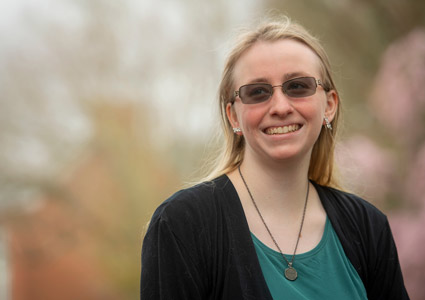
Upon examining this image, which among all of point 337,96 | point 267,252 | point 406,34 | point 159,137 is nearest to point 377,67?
point 406,34

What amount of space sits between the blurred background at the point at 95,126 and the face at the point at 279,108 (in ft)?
21.9

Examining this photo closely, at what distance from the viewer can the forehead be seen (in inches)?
71.9

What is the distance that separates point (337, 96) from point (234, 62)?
0.45 m

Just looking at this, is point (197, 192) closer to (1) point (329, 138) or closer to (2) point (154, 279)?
(2) point (154, 279)

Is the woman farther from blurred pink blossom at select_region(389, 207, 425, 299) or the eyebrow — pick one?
blurred pink blossom at select_region(389, 207, 425, 299)

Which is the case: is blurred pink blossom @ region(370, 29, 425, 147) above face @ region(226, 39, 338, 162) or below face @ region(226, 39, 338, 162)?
above

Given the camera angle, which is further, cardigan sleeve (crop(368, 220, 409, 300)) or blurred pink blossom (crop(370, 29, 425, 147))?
blurred pink blossom (crop(370, 29, 425, 147))

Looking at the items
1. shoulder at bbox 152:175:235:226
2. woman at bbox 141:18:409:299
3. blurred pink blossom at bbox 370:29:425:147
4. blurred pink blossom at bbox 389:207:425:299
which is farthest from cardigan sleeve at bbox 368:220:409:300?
blurred pink blossom at bbox 370:29:425:147

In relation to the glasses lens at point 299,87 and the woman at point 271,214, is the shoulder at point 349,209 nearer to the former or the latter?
the woman at point 271,214

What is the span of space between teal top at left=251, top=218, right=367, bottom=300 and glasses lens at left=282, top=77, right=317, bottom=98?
527 millimetres

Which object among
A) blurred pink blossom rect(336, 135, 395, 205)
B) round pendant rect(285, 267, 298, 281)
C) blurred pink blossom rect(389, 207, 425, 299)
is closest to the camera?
round pendant rect(285, 267, 298, 281)

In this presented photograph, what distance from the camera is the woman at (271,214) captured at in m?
1.64

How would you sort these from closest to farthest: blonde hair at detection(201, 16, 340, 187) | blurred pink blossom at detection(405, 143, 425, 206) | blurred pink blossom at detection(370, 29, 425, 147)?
blonde hair at detection(201, 16, 340, 187) < blurred pink blossom at detection(405, 143, 425, 206) < blurred pink blossom at detection(370, 29, 425, 147)

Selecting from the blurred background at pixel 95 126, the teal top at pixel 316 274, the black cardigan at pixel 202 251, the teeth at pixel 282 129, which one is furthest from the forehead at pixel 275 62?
the blurred background at pixel 95 126
